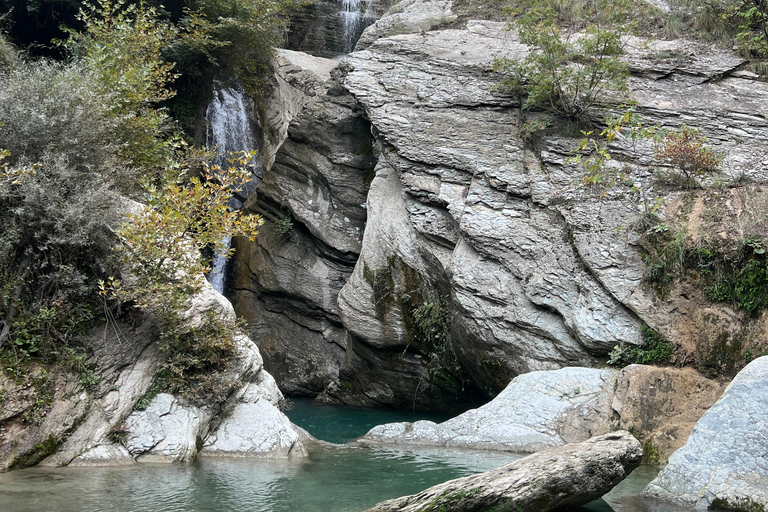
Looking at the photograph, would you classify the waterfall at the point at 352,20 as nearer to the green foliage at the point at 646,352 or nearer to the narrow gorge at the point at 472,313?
the narrow gorge at the point at 472,313

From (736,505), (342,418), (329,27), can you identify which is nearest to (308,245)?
(342,418)

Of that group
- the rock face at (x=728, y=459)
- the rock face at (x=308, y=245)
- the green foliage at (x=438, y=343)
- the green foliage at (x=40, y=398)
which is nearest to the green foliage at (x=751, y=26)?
the green foliage at (x=438, y=343)

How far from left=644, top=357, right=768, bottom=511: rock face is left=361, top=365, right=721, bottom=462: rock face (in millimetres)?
1667

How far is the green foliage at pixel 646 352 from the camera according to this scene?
8820mm

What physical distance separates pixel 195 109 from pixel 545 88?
10.5 metres

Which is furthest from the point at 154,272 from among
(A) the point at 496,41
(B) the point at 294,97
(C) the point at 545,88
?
(B) the point at 294,97

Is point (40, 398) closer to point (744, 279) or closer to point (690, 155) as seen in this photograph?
point (744, 279)

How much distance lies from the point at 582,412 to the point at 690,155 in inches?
197

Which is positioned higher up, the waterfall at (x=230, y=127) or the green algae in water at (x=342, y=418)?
the waterfall at (x=230, y=127)

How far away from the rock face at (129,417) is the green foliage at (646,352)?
4988mm

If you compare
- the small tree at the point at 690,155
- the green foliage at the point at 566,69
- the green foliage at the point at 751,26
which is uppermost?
the green foliage at the point at 751,26

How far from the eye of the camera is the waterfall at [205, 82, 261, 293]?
1744 centimetres

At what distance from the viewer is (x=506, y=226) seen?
10773 mm

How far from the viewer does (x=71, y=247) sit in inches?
317
